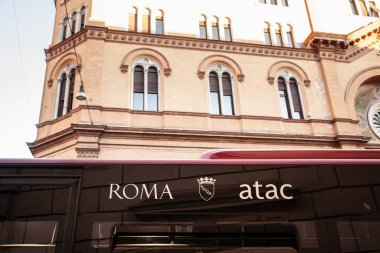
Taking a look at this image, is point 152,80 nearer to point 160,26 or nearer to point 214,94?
point 214,94

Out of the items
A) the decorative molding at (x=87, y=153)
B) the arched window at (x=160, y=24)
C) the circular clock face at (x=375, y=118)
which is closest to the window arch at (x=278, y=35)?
the circular clock face at (x=375, y=118)

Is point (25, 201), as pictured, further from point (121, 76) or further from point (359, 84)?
point (359, 84)

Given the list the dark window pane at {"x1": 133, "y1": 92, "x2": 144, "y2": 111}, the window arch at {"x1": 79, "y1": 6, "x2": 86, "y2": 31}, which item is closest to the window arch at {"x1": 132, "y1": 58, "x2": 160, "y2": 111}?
the dark window pane at {"x1": 133, "y1": 92, "x2": 144, "y2": 111}

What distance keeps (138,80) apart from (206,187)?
35.9 feet

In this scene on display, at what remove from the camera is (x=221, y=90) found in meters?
14.6

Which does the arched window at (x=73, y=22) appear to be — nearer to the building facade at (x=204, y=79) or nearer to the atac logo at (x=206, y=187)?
the building facade at (x=204, y=79)

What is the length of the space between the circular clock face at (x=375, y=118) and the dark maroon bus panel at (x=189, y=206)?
13.1 m

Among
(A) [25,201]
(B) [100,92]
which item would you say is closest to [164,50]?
(B) [100,92]

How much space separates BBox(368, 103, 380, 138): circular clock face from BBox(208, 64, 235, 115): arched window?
22.2 ft

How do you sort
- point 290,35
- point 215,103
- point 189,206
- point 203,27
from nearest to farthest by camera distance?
point 189,206, point 215,103, point 203,27, point 290,35

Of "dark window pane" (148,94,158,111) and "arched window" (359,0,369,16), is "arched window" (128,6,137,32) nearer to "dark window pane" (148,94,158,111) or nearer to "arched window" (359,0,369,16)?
"dark window pane" (148,94,158,111)

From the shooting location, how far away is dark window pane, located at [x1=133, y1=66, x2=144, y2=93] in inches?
546

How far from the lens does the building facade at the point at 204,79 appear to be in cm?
1290

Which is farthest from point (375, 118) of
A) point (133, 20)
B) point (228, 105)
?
point (133, 20)
